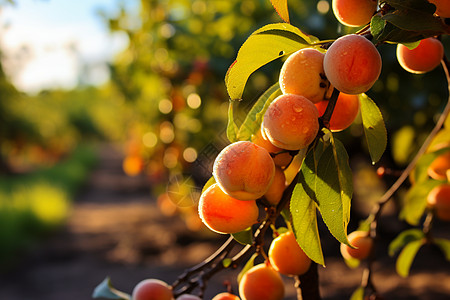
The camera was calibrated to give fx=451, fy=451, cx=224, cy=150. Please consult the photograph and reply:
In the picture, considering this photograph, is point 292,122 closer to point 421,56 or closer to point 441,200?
point 421,56

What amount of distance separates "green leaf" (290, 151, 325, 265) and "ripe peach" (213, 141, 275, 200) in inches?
1.3

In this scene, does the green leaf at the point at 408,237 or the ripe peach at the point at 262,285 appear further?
the green leaf at the point at 408,237

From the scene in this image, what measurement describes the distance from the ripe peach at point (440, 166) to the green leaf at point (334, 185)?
0.38 meters

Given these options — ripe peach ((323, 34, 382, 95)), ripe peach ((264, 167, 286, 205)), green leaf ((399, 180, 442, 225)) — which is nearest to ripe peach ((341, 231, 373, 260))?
green leaf ((399, 180, 442, 225))

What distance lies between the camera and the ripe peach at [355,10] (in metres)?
0.41

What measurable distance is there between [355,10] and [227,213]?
8.7 inches

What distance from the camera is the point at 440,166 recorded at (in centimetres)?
72

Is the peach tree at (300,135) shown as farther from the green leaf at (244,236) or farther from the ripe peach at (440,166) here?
the ripe peach at (440,166)

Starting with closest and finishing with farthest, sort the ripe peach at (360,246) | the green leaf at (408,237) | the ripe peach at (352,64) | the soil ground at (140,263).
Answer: the ripe peach at (352,64) < the ripe peach at (360,246) < the green leaf at (408,237) < the soil ground at (140,263)

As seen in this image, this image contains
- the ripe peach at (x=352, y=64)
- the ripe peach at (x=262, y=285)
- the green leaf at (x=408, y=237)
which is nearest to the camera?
the ripe peach at (x=352, y=64)

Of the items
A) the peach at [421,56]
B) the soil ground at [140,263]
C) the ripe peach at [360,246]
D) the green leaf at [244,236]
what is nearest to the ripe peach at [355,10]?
the peach at [421,56]

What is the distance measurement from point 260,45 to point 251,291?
260 mm

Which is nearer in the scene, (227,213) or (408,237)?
(227,213)

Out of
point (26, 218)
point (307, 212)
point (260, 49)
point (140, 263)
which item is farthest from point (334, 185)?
point (26, 218)
